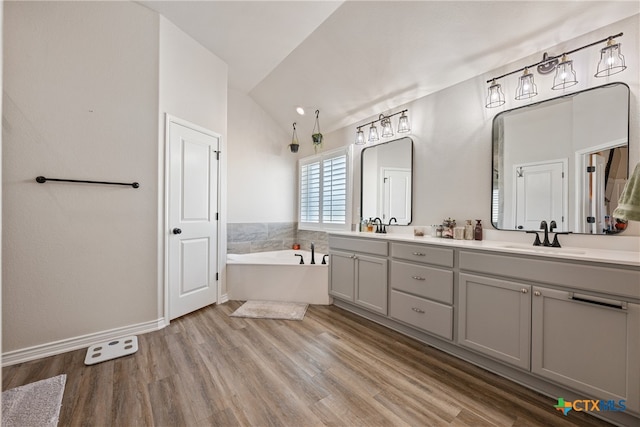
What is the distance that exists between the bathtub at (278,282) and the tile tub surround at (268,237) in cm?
73

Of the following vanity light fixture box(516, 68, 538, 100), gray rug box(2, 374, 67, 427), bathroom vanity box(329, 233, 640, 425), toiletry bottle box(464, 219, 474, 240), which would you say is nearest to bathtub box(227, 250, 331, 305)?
bathroom vanity box(329, 233, 640, 425)

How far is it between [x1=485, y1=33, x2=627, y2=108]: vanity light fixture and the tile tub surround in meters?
2.71

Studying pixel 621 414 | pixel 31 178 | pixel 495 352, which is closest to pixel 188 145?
pixel 31 178

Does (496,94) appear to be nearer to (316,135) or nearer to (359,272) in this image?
(359,272)

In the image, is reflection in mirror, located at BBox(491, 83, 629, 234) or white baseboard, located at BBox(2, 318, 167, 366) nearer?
reflection in mirror, located at BBox(491, 83, 629, 234)

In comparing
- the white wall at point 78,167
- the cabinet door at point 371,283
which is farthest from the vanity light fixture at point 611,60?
the white wall at point 78,167

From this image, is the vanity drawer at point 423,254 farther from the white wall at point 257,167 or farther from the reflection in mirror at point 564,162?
the white wall at point 257,167

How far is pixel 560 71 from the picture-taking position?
2.29 m

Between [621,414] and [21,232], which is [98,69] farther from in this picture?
[621,414]

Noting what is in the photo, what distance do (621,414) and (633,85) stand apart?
6.71 ft

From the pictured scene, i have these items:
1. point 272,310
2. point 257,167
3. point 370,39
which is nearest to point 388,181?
point 370,39

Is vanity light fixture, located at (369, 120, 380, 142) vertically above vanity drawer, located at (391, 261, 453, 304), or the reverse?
vanity light fixture, located at (369, 120, 380, 142)

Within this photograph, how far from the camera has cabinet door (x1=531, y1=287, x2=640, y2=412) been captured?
1734 millimetres

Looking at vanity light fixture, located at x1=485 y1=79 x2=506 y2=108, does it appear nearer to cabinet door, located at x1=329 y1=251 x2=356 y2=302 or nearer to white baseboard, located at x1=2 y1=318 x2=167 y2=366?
cabinet door, located at x1=329 y1=251 x2=356 y2=302
